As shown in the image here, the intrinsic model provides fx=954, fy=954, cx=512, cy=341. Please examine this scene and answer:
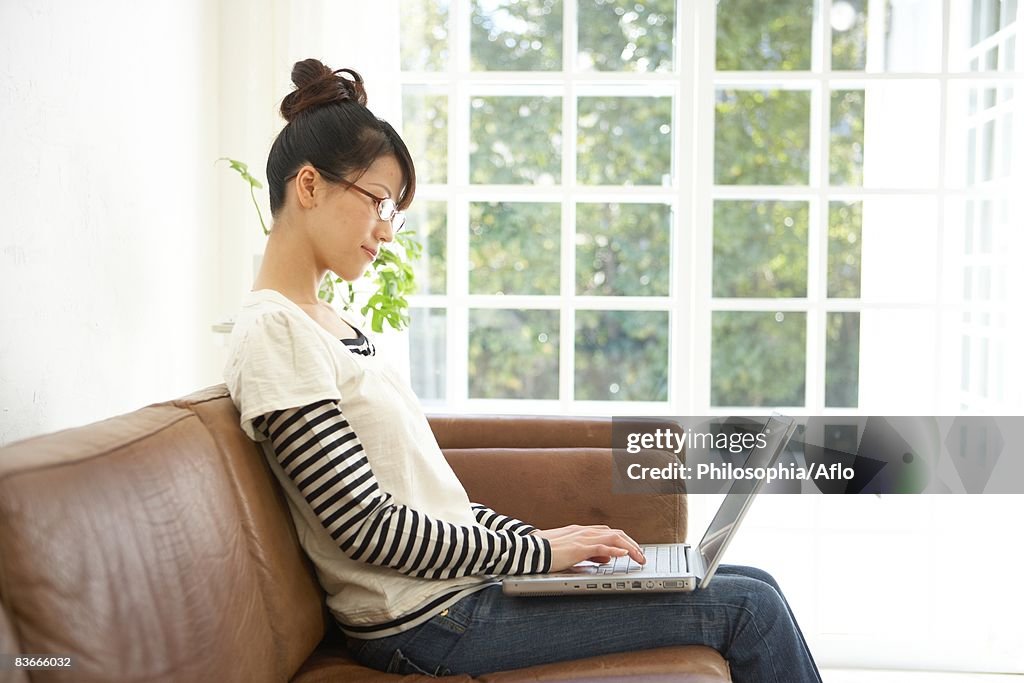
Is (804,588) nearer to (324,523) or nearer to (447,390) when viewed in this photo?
(447,390)

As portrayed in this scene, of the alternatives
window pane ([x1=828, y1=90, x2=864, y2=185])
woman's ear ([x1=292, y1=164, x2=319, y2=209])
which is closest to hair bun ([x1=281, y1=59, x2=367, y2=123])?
woman's ear ([x1=292, y1=164, x2=319, y2=209])

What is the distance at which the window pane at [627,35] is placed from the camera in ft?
10.3

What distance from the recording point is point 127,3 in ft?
7.06

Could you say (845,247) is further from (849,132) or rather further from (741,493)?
(741,493)

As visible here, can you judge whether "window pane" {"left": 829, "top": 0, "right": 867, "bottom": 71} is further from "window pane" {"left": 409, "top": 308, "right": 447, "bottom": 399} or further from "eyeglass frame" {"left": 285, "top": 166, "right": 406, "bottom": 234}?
"eyeglass frame" {"left": 285, "top": 166, "right": 406, "bottom": 234}

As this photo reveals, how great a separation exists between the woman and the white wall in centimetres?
46

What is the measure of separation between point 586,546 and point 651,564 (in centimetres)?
17

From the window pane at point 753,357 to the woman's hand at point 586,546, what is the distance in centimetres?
239

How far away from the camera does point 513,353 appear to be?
127 inches

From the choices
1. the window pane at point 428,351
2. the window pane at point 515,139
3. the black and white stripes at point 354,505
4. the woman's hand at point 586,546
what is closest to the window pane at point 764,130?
the window pane at point 515,139

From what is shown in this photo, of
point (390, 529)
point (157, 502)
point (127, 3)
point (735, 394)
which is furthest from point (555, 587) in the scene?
point (735, 394)

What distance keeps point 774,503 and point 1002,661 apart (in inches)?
32.5

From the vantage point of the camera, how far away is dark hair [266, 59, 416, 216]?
61.5 inches

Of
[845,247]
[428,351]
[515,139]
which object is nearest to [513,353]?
[428,351]
